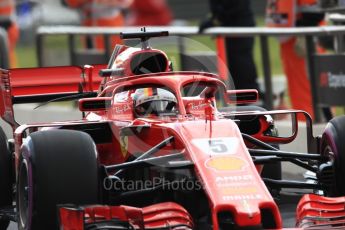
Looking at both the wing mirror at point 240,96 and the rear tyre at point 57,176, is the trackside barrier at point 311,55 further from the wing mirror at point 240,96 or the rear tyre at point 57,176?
the rear tyre at point 57,176

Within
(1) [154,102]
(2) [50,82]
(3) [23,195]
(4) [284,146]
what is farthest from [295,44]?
(3) [23,195]

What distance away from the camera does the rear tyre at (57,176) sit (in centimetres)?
712

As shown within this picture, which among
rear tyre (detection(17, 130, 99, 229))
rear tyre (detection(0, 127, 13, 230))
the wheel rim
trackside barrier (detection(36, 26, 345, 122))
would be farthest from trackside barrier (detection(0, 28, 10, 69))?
rear tyre (detection(17, 130, 99, 229))

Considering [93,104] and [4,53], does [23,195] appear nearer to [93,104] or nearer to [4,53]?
[93,104]

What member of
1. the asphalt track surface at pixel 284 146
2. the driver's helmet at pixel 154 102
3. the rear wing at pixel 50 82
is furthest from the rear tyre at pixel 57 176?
the rear wing at pixel 50 82

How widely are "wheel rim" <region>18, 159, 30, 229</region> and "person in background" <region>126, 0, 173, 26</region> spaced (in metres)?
18.7

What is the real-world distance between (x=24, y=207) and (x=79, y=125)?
814 millimetres

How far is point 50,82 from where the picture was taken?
32.8ft

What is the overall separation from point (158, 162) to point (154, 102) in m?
0.96

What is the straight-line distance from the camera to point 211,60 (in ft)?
43.5

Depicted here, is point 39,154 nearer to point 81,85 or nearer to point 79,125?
point 79,125

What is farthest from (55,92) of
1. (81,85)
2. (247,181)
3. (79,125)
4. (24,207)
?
(247,181)

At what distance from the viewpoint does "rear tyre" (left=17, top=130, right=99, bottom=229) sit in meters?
7.12

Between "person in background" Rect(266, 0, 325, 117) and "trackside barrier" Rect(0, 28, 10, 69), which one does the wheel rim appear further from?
"trackside barrier" Rect(0, 28, 10, 69)
